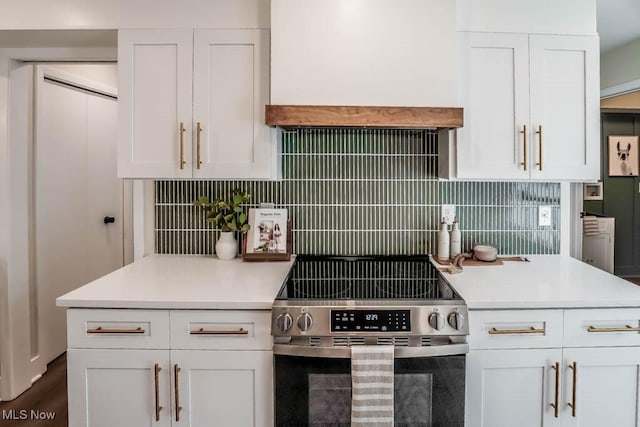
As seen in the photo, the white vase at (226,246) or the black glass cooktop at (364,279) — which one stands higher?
the white vase at (226,246)

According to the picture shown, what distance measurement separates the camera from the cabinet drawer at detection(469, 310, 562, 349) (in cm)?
163

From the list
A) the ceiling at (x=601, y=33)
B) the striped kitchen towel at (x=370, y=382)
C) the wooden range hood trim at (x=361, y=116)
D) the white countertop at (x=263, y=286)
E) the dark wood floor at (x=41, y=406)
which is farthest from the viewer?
the dark wood floor at (x=41, y=406)

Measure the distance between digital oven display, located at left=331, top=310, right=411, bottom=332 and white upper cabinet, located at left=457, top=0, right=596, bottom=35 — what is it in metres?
1.34

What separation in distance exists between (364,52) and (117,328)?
4.87 ft

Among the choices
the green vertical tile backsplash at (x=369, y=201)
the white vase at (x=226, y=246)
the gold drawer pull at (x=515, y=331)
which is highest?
the green vertical tile backsplash at (x=369, y=201)

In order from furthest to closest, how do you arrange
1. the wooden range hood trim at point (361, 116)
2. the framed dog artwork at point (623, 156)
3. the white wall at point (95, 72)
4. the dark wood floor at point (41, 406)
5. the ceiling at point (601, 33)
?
the framed dog artwork at point (623, 156) → the white wall at point (95, 72) → the dark wood floor at point (41, 406) → the ceiling at point (601, 33) → the wooden range hood trim at point (361, 116)

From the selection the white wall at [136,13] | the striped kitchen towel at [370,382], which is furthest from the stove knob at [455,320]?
the white wall at [136,13]

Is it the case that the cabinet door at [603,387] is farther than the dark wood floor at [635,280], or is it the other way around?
the dark wood floor at [635,280]

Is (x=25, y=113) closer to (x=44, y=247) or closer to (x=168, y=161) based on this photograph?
(x=44, y=247)

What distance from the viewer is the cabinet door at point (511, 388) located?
5.36 feet

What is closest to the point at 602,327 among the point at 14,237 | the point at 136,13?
the point at 136,13

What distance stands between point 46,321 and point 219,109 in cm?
209

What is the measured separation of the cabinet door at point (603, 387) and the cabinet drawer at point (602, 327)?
0.10 ft

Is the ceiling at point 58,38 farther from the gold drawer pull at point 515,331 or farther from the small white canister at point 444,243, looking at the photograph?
the gold drawer pull at point 515,331
